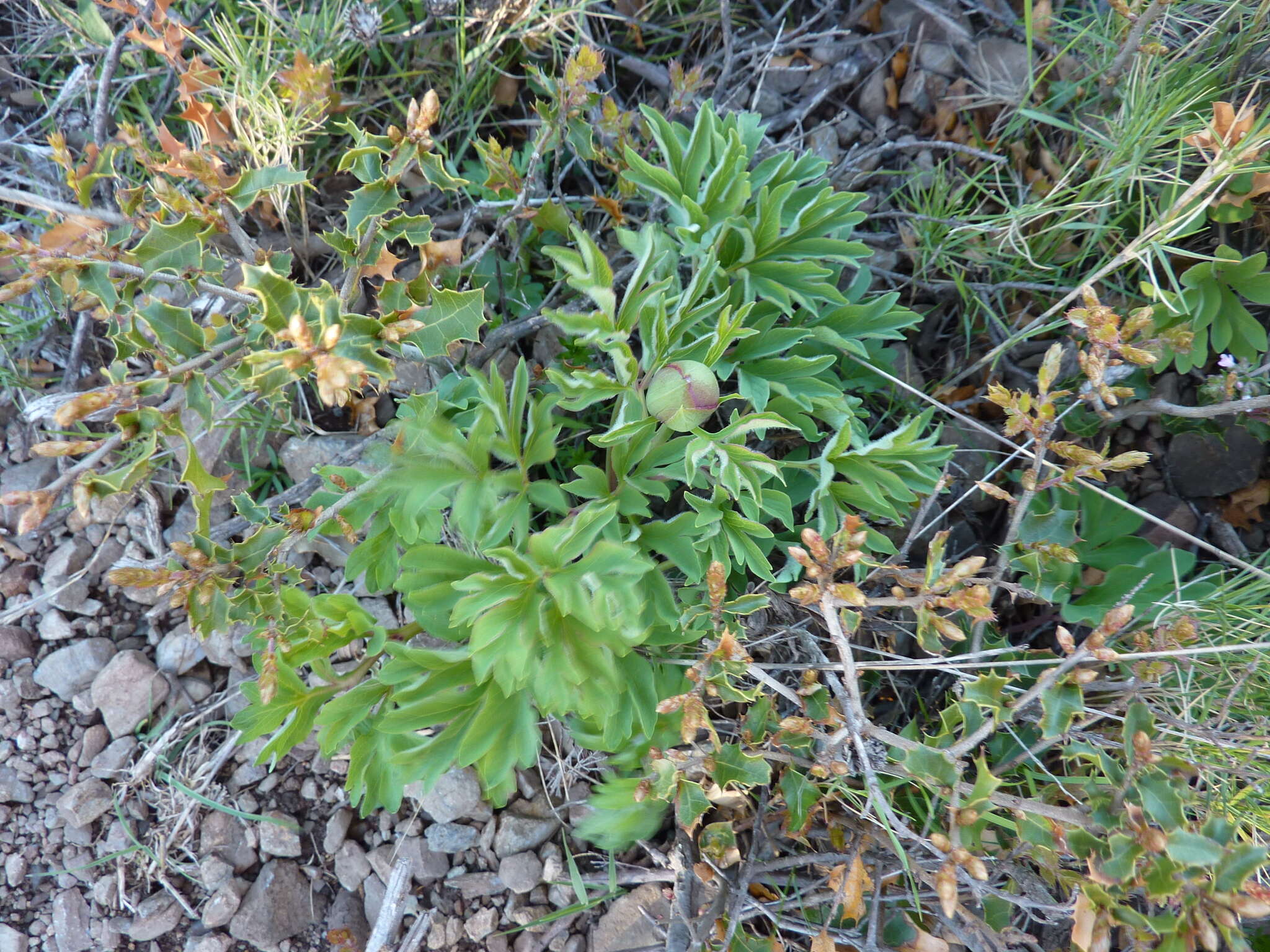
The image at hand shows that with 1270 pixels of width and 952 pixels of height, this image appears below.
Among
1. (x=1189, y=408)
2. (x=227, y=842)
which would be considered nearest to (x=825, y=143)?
(x=1189, y=408)

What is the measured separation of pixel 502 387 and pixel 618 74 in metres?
1.62

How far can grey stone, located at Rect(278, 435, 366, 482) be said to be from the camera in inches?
102

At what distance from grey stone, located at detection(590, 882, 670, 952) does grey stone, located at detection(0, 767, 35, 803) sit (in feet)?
5.31

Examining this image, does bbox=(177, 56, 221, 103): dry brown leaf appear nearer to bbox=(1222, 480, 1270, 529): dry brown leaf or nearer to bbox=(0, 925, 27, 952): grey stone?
bbox=(0, 925, 27, 952): grey stone

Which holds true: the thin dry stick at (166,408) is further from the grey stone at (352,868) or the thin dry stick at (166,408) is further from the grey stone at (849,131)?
the grey stone at (849,131)

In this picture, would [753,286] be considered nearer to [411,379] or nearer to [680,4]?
[411,379]

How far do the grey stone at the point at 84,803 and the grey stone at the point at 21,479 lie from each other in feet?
2.69

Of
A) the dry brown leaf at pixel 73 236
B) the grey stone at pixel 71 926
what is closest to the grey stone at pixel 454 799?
the grey stone at pixel 71 926

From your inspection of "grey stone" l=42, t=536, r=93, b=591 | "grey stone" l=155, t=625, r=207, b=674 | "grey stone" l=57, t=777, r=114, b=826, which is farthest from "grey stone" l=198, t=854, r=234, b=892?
"grey stone" l=42, t=536, r=93, b=591

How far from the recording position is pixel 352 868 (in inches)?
93.7

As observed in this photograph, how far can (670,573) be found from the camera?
7.88ft

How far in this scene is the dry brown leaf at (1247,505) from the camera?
2.56m

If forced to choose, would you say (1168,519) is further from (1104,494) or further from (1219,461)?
(1104,494)

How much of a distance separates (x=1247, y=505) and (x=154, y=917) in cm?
332
